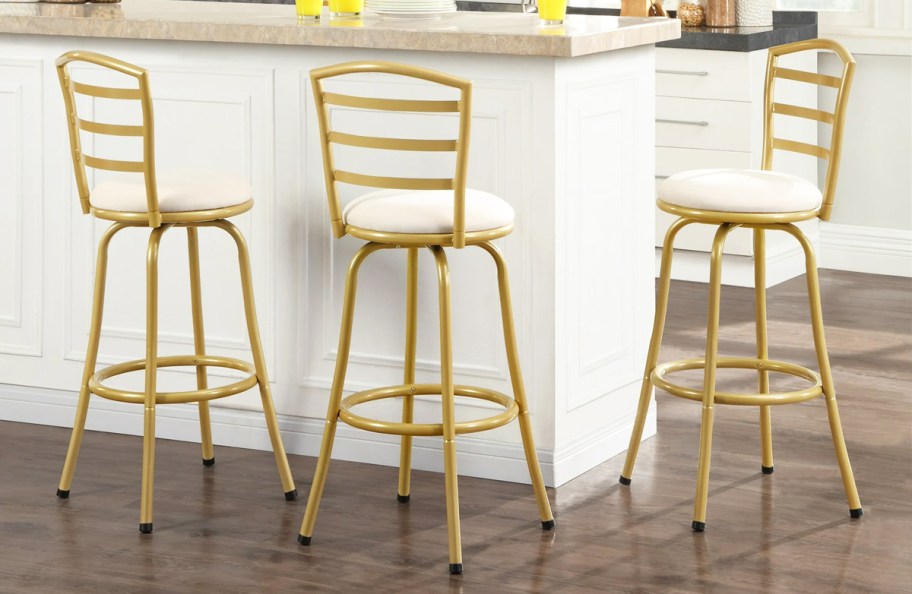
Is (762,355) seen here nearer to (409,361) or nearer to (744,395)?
(744,395)

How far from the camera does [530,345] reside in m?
3.54

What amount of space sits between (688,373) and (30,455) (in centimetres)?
204

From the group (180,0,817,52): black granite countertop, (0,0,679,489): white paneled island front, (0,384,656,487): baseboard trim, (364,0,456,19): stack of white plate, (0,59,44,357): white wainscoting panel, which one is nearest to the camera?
(0,0,679,489): white paneled island front

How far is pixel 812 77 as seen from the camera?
341 centimetres

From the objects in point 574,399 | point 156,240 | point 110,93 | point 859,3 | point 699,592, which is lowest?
point 699,592

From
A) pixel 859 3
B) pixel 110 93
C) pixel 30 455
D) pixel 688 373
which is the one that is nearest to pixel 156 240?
pixel 110 93

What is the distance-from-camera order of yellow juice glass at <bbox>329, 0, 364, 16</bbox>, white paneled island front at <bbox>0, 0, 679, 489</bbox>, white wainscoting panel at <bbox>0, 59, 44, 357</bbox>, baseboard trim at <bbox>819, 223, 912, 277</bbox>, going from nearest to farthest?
white paneled island front at <bbox>0, 0, 679, 489</bbox> < yellow juice glass at <bbox>329, 0, 364, 16</bbox> < white wainscoting panel at <bbox>0, 59, 44, 357</bbox> < baseboard trim at <bbox>819, 223, 912, 277</bbox>

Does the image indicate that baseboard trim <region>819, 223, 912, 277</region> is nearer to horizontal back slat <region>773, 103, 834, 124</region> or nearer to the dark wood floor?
the dark wood floor

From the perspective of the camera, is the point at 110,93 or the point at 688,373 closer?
the point at 110,93

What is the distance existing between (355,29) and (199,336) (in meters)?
0.88

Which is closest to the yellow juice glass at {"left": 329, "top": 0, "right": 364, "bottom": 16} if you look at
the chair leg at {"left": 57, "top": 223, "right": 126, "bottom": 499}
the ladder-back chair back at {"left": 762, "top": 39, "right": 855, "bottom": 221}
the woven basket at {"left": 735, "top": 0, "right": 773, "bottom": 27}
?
the chair leg at {"left": 57, "top": 223, "right": 126, "bottom": 499}

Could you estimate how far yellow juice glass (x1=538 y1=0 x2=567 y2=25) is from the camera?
11.7ft

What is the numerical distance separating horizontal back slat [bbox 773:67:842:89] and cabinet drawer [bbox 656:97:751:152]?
212 centimetres

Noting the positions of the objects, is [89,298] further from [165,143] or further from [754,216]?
[754,216]
